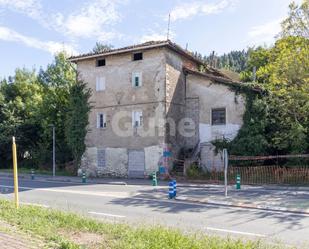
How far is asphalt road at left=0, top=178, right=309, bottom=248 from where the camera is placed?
31.4 ft

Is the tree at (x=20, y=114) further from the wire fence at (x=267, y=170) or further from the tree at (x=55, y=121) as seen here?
the wire fence at (x=267, y=170)

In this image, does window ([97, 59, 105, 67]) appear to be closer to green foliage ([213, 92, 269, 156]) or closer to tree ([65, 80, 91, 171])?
tree ([65, 80, 91, 171])

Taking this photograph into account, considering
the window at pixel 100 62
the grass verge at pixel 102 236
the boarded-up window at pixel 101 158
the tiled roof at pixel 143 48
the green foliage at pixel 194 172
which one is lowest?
the green foliage at pixel 194 172

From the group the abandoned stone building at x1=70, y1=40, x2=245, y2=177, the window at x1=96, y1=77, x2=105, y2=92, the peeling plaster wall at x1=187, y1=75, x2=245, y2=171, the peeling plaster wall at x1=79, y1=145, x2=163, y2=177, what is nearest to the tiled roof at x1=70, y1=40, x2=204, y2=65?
the abandoned stone building at x1=70, y1=40, x2=245, y2=177

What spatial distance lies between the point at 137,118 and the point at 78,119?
531 centimetres

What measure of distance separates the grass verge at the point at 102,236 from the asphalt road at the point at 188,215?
1.70 metres

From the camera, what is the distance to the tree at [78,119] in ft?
100

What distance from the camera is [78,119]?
30609 mm

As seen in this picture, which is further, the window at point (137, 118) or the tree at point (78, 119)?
the tree at point (78, 119)

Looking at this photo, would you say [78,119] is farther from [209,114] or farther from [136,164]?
[209,114]

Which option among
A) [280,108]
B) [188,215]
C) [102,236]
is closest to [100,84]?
[280,108]

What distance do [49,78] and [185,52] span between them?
19484mm

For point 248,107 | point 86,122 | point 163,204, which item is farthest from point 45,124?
point 163,204

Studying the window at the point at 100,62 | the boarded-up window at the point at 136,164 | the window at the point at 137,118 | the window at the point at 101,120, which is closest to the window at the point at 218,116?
the window at the point at 137,118
